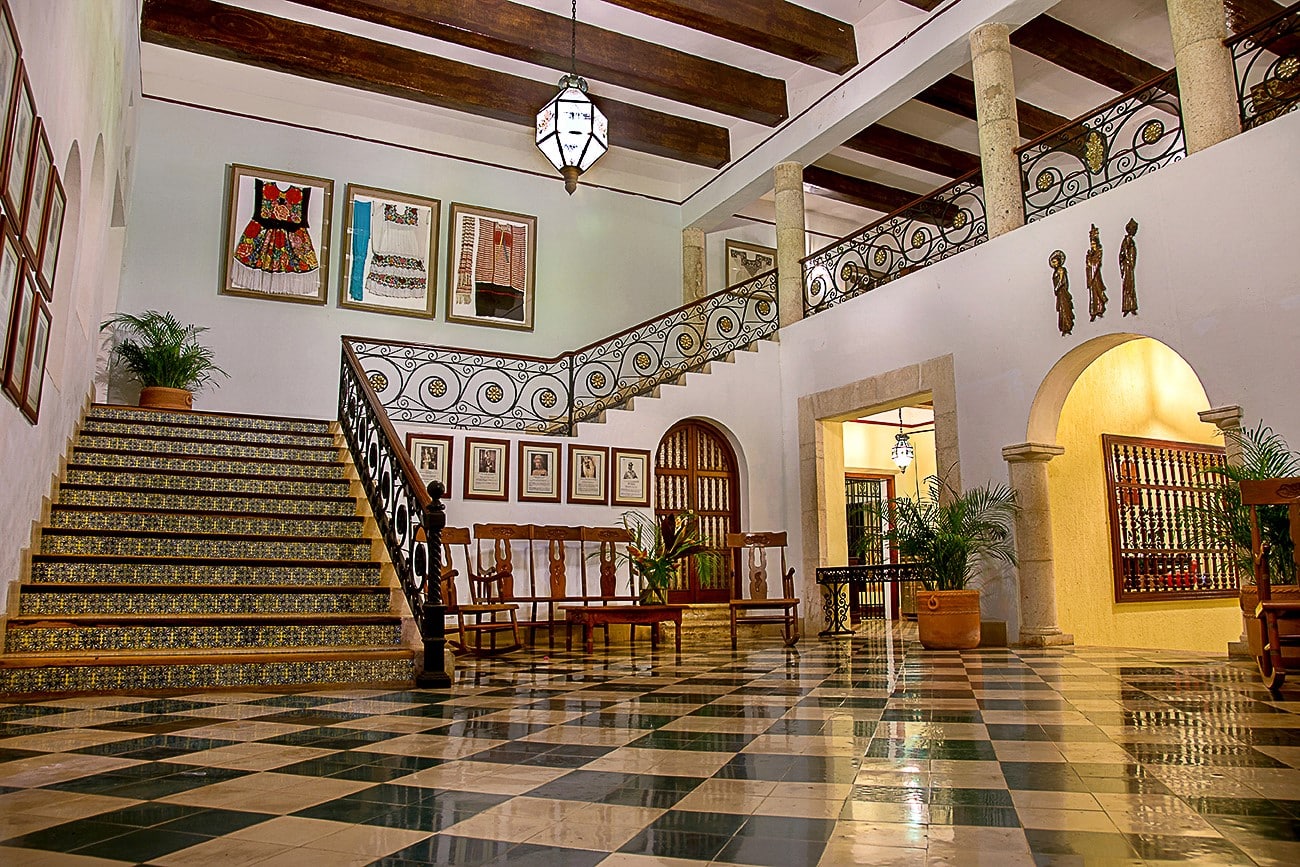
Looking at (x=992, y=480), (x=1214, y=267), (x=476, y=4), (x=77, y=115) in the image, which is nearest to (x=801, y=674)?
(x=992, y=480)

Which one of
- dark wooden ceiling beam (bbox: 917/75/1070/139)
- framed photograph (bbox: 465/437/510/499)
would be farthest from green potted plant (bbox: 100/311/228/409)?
dark wooden ceiling beam (bbox: 917/75/1070/139)

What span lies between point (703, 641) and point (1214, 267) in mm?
5262

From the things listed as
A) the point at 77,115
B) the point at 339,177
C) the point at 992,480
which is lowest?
the point at 992,480

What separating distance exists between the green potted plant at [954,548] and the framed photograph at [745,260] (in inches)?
237

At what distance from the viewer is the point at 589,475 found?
9.48 m

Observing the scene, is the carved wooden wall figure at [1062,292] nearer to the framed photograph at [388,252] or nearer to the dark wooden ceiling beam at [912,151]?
the dark wooden ceiling beam at [912,151]

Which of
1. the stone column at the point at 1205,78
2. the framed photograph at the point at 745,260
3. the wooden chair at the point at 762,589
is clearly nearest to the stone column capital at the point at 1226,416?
the stone column at the point at 1205,78

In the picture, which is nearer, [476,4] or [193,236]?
[476,4]

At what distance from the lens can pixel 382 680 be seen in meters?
4.73

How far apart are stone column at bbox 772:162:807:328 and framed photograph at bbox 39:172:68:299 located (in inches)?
291

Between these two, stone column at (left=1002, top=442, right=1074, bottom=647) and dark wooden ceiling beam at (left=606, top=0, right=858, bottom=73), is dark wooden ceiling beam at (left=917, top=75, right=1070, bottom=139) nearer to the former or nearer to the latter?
dark wooden ceiling beam at (left=606, top=0, right=858, bottom=73)

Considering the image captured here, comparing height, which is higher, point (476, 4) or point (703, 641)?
point (476, 4)

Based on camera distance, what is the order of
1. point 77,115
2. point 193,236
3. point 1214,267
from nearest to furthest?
point 77,115 → point 1214,267 → point 193,236

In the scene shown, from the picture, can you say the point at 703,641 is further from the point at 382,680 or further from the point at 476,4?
the point at 476,4
